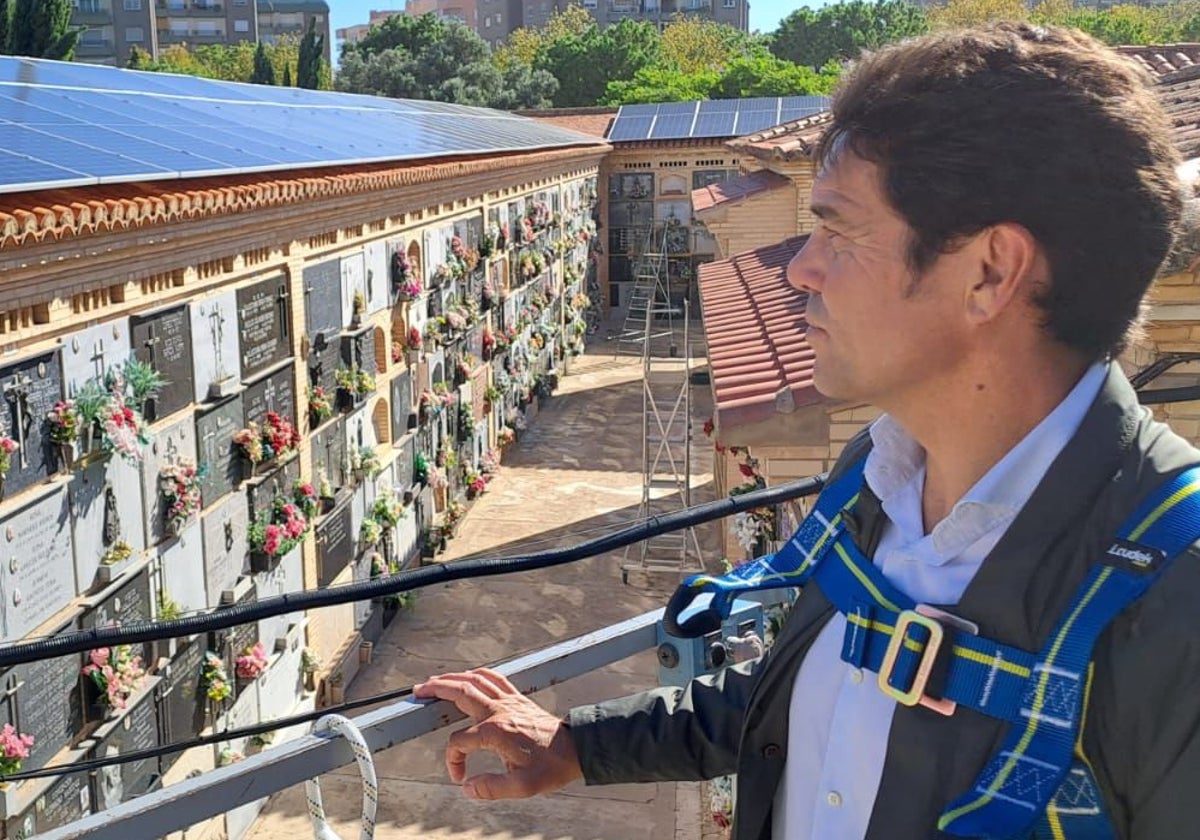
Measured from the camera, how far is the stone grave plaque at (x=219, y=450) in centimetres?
910

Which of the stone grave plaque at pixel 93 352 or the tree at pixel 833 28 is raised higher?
the tree at pixel 833 28

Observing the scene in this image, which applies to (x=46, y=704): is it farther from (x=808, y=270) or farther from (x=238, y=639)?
(x=808, y=270)

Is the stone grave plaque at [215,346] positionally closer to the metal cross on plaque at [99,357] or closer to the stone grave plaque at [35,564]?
the metal cross on plaque at [99,357]

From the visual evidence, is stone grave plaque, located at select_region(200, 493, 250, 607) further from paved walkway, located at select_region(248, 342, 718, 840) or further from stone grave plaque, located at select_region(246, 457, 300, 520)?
paved walkway, located at select_region(248, 342, 718, 840)

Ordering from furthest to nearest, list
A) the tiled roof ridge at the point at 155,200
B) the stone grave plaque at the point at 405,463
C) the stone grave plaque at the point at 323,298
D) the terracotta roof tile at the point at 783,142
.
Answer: the stone grave plaque at the point at 405,463 < the terracotta roof tile at the point at 783,142 < the stone grave plaque at the point at 323,298 < the tiled roof ridge at the point at 155,200

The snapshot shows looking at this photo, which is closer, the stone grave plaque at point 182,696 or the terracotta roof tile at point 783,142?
the stone grave plaque at point 182,696

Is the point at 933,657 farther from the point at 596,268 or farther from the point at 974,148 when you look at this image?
the point at 596,268

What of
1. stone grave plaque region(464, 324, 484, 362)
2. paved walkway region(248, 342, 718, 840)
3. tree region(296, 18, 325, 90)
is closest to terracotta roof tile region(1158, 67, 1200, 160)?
paved walkway region(248, 342, 718, 840)

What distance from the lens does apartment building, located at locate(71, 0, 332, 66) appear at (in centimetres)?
7025

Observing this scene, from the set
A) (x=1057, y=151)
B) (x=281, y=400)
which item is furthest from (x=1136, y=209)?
(x=281, y=400)

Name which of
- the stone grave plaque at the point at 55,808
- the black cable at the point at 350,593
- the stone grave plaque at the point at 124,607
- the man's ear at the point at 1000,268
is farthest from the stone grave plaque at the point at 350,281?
the man's ear at the point at 1000,268

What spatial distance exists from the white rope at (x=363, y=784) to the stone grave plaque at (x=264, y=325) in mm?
8071

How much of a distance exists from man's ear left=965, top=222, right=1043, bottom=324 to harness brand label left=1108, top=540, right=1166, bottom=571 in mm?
402

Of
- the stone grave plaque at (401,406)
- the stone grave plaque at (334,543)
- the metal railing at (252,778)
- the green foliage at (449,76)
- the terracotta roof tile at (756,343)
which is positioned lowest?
the stone grave plaque at (334,543)
